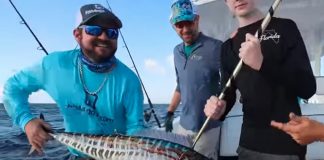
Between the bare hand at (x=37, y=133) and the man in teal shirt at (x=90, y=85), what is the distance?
0.34 ft

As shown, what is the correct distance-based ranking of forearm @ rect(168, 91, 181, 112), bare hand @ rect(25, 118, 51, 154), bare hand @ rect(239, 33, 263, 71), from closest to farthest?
bare hand @ rect(239, 33, 263, 71), bare hand @ rect(25, 118, 51, 154), forearm @ rect(168, 91, 181, 112)

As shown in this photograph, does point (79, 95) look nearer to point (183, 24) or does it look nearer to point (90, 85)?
point (90, 85)

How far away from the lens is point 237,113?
559 cm

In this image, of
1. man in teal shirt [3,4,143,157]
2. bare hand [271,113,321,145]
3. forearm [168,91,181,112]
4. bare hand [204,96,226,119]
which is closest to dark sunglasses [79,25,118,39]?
man in teal shirt [3,4,143,157]

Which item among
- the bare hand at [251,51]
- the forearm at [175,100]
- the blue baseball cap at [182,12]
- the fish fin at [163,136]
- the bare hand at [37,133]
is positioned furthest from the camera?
the forearm at [175,100]

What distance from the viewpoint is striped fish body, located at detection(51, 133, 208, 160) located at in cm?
259

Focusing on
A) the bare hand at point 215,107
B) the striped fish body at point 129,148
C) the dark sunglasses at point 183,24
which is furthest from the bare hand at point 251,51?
the dark sunglasses at point 183,24

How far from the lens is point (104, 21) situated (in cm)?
306

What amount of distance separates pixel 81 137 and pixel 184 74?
2.17 m

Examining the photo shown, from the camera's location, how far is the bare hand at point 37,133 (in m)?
2.90

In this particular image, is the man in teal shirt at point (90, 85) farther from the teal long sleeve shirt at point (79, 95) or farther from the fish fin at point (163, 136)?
the fish fin at point (163, 136)

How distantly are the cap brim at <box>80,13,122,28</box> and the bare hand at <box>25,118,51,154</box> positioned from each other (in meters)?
0.91

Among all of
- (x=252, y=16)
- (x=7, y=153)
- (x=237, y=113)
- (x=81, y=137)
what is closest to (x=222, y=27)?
(x=237, y=113)

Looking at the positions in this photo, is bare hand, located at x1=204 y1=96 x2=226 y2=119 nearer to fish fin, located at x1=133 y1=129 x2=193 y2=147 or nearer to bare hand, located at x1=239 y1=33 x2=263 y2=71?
fish fin, located at x1=133 y1=129 x2=193 y2=147
